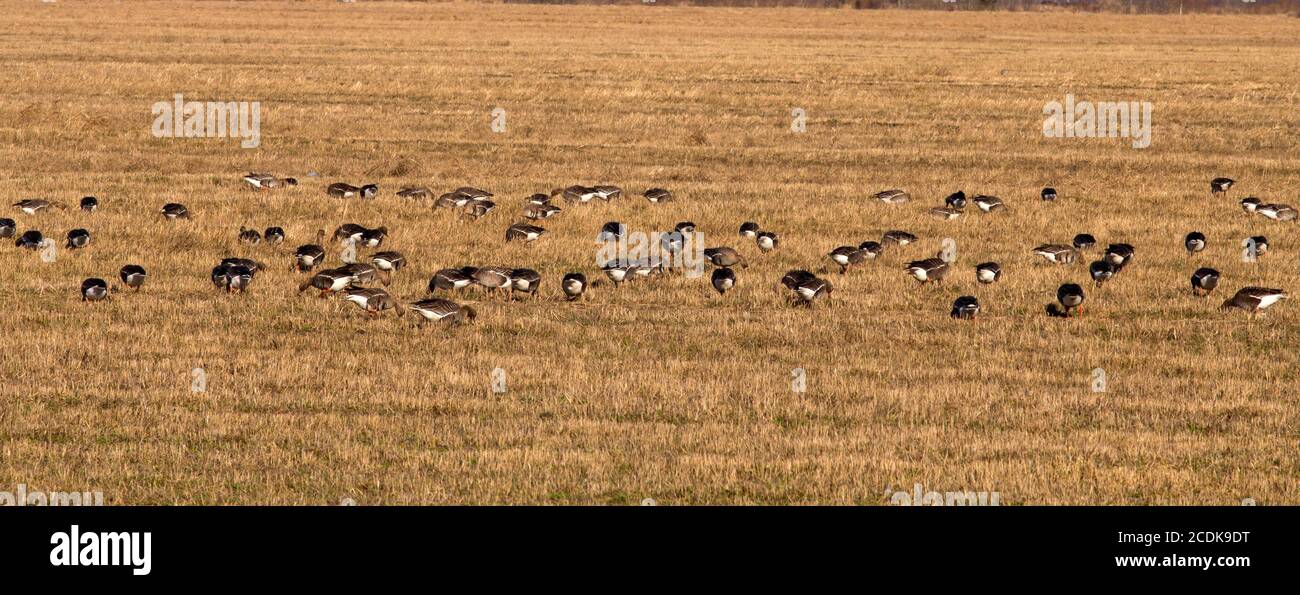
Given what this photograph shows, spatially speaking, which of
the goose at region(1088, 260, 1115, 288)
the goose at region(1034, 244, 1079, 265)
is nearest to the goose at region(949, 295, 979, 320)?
the goose at region(1088, 260, 1115, 288)

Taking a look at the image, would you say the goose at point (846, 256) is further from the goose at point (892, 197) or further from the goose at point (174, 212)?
the goose at point (174, 212)

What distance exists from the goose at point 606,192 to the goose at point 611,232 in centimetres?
234

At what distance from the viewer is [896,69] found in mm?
52875

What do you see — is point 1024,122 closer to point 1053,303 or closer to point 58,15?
point 1053,303

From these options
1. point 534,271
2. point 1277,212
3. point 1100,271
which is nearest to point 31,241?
point 534,271

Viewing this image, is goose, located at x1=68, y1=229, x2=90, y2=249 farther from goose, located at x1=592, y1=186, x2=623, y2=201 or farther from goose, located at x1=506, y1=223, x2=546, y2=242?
goose, located at x1=592, y1=186, x2=623, y2=201

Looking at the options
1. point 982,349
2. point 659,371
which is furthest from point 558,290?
point 982,349

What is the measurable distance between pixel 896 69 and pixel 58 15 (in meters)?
50.0

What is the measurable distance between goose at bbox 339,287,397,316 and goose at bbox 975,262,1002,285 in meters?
7.99

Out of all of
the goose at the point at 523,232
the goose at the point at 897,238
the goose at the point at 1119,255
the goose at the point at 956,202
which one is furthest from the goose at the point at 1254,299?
the goose at the point at 523,232

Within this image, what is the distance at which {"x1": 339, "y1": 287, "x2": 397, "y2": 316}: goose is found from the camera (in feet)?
56.0

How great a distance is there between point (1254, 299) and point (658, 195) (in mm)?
11269

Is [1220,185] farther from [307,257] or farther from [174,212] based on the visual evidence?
[174,212]

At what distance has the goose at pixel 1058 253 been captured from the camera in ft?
69.7
